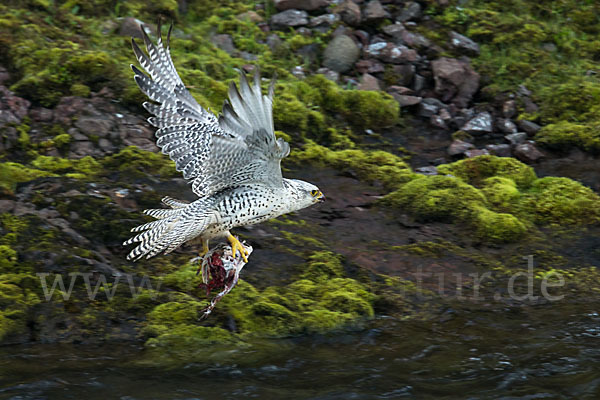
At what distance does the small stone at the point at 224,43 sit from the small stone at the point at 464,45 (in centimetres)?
351

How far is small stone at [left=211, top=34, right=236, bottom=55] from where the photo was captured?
447 inches

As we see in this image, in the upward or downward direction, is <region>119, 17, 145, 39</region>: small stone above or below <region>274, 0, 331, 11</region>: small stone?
below

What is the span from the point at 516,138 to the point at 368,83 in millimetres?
2293

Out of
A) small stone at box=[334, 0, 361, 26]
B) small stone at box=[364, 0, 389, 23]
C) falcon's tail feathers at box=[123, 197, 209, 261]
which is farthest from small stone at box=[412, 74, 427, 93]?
falcon's tail feathers at box=[123, 197, 209, 261]

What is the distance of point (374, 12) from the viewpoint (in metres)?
11.9

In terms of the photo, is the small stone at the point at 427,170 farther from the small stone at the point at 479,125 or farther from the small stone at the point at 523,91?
the small stone at the point at 523,91

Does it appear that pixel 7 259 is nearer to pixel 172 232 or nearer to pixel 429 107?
pixel 172 232

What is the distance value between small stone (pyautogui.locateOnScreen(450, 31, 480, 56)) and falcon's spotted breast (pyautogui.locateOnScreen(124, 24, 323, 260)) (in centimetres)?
572

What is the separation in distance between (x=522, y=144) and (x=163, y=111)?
17.5 feet

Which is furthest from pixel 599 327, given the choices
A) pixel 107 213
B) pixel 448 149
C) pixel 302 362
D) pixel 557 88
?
pixel 557 88

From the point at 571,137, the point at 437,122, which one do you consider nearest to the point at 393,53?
the point at 437,122

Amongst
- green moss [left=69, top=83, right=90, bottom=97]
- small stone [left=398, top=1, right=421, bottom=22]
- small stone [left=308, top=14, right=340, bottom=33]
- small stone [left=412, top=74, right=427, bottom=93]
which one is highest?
small stone [left=398, top=1, right=421, bottom=22]

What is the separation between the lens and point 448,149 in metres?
10.2

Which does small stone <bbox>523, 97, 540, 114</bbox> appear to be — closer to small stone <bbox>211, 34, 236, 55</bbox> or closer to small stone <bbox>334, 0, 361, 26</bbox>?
small stone <bbox>334, 0, 361, 26</bbox>
